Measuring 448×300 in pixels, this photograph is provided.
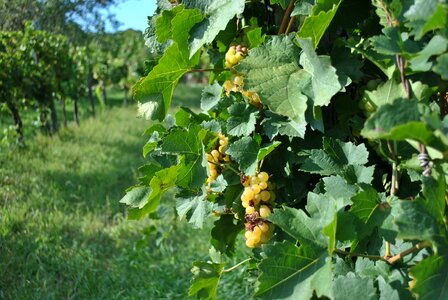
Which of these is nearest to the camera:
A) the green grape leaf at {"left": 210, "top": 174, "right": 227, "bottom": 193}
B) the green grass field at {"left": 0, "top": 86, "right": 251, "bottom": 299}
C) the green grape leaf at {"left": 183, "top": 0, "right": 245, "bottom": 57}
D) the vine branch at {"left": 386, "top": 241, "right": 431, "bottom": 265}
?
the vine branch at {"left": 386, "top": 241, "right": 431, "bottom": 265}

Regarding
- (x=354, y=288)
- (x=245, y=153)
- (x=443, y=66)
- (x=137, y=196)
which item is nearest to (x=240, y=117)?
(x=245, y=153)

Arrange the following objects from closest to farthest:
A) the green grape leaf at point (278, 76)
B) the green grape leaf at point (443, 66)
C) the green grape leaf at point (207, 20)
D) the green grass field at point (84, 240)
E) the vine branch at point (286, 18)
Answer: the green grape leaf at point (443, 66) < the green grape leaf at point (278, 76) < the green grape leaf at point (207, 20) < the vine branch at point (286, 18) < the green grass field at point (84, 240)

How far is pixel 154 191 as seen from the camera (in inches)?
62.9

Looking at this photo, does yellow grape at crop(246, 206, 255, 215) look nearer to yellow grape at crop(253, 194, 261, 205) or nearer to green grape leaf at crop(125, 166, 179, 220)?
yellow grape at crop(253, 194, 261, 205)

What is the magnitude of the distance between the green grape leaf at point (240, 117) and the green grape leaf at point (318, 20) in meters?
0.30

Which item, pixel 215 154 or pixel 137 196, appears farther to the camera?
pixel 137 196

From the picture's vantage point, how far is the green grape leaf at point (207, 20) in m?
1.32

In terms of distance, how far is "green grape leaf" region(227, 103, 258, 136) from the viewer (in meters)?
1.45

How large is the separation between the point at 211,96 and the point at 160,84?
243 mm

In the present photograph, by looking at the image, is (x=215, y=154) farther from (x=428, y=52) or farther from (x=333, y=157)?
(x=428, y=52)

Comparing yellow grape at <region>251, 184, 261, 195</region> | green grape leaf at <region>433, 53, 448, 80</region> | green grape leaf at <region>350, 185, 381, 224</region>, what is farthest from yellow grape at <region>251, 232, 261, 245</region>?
green grape leaf at <region>433, 53, 448, 80</region>

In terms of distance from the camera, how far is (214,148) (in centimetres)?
158

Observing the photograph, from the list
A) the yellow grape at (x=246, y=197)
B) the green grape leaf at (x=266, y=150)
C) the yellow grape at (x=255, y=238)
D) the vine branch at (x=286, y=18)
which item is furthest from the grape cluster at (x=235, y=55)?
the yellow grape at (x=255, y=238)

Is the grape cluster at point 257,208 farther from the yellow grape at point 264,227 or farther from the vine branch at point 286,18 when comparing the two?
the vine branch at point 286,18
